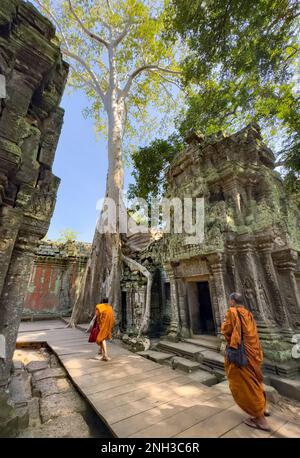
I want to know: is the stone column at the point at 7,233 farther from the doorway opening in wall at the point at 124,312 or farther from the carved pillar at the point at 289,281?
the doorway opening in wall at the point at 124,312

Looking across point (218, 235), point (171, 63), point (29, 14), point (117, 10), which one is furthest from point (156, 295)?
point (117, 10)

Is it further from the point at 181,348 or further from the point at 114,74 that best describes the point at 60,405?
Result: the point at 114,74

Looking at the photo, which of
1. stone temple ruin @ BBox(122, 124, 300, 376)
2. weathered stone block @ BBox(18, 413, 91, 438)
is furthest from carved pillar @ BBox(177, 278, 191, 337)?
weathered stone block @ BBox(18, 413, 91, 438)

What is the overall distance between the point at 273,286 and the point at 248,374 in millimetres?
2813

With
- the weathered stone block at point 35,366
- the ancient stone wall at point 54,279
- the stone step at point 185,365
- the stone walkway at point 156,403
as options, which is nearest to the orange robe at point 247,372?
the stone walkway at point 156,403

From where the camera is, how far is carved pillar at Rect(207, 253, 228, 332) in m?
4.92

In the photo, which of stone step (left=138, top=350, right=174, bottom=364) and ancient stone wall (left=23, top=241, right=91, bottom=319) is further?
ancient stone wall (left=23, top=241, right=91, bottom=319)

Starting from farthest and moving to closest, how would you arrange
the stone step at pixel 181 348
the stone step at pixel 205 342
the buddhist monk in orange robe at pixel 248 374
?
→ 1. the stone step at pixel 205 342
2. the stone step at pixel 181 348
3. the buddhist monk in orange robe at pixel 248 374

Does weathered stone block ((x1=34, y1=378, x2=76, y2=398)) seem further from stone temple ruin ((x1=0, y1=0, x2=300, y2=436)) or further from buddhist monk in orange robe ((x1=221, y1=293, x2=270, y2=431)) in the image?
buddhist monk in orange robe ((x1=221, y1=293, x2=270, y2=431))

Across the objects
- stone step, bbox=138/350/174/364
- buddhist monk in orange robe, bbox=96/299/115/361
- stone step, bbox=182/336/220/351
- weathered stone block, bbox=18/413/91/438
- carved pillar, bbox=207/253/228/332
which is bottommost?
weathered stone block, bbox=18/413/91/438

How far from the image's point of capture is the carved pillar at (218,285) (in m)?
4.92

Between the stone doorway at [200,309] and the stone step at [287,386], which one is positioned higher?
the stone doorway at [200,309]

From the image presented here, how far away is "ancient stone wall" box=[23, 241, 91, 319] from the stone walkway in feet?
24.1

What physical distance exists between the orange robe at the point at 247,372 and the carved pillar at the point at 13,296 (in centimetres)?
250
